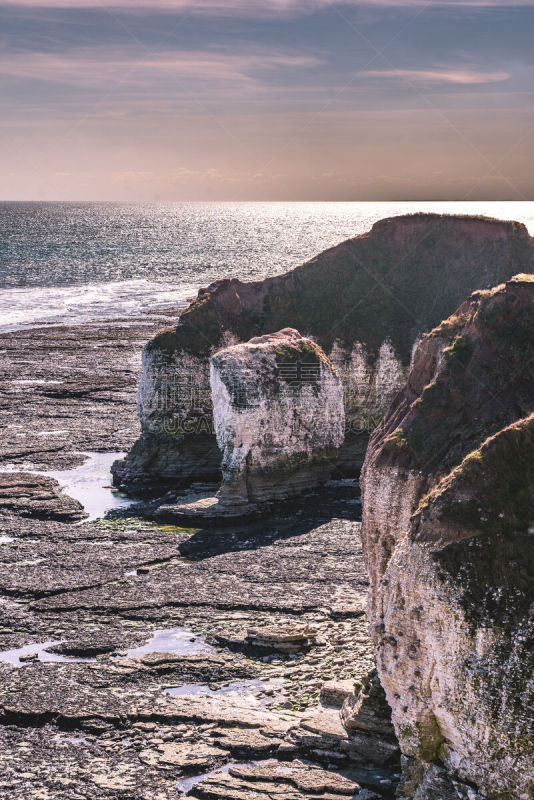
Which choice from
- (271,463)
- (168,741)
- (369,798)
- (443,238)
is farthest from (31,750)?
(443,238)

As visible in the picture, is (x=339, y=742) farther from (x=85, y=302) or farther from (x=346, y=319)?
(x=85, y=302)

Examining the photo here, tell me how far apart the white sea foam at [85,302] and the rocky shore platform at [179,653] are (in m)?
48.5

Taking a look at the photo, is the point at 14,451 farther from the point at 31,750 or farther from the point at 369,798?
the point at 369,798

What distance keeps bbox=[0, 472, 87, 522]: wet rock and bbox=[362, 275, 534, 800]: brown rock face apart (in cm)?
1707

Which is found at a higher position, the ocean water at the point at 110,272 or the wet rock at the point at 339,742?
the ocean water at the point at 110,272

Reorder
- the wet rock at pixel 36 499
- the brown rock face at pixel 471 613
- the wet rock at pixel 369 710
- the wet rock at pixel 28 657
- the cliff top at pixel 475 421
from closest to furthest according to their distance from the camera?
the brown rock face at pixel 471 613
the cliff top at pixel 475 421
the wet rock at pixel 369 710
the wet rock at pixel 28 657
the wet rock at pixel 36 499

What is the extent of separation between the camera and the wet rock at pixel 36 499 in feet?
94.1

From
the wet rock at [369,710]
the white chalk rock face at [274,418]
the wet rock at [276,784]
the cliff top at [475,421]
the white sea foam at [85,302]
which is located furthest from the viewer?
the white sea foam at [85,302]

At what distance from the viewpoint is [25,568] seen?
2403 centimetres

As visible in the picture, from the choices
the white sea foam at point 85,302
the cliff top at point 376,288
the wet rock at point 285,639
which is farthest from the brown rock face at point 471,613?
the white sea foam at point 85,302

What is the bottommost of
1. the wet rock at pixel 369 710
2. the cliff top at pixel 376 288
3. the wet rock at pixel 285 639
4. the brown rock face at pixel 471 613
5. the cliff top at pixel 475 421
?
the wet rock at pixel 285 639

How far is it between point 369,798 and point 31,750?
Answer: 240 inches

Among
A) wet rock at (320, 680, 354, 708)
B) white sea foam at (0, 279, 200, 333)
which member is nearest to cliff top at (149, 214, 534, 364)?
wet rock at (320, 680, 354, 708)

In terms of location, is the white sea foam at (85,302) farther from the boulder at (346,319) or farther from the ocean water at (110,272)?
the boulder at (346,319)
